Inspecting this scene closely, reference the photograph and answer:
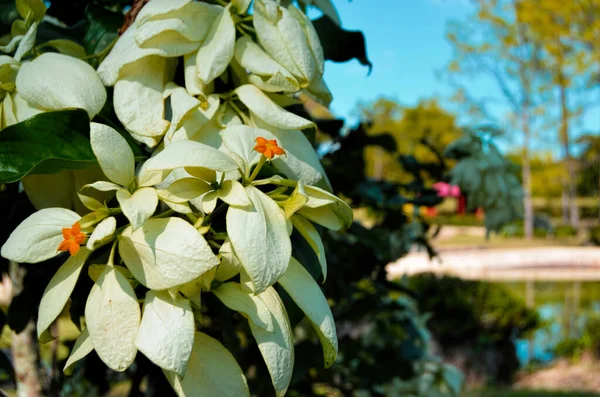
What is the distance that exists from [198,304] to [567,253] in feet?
42.0

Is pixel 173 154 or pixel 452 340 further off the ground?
pixel 173 154

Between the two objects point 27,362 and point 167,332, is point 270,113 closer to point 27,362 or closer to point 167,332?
point 167,332

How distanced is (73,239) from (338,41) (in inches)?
17.3

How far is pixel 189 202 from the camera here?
43 centimetres

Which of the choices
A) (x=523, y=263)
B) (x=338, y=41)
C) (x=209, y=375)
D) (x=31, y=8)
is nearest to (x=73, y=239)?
(x=209, y=375)

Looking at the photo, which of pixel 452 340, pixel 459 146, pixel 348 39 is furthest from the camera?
pixel 452 340

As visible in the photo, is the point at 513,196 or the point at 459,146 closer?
the point at 513,196

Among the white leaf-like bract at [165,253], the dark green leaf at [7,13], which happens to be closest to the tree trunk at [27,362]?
the dark green leaf at [7,13]

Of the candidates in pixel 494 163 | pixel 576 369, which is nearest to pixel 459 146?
pixel 494 163

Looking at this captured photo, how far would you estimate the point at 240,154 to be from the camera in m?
0.44

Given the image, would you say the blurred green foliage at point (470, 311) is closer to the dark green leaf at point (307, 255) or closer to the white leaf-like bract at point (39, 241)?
the dark green leaf at point (307, 255)

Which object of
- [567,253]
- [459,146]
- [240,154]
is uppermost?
[240,154]

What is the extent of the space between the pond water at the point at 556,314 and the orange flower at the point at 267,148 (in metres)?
5.15

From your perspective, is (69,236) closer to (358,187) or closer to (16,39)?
(16,39)
